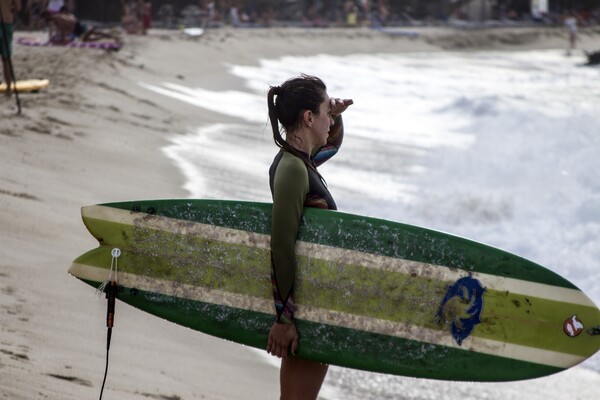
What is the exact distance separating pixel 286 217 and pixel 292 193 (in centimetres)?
7

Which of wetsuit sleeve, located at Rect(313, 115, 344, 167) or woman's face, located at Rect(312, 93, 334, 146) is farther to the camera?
wetsuit sleeve, located at Rect(313, 115, 344, 167)

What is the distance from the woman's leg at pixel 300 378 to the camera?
9.63 feet

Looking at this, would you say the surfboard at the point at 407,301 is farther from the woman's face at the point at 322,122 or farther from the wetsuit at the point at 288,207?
the woman's face at the point at 322,122

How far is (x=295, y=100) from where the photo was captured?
2922 mm

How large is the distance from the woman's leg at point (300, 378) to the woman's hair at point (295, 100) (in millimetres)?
652

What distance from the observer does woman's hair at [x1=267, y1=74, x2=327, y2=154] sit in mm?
2918

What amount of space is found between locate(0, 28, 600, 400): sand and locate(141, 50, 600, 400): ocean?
1.63 ft

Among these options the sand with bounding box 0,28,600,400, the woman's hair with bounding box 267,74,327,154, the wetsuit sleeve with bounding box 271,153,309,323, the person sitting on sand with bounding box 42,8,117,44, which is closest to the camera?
the wetsuit sleeve with bounding box 271,153,309,323

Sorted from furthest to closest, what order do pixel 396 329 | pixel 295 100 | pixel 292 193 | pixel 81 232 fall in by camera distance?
pixel 81 232
pixel 396 329
pixel 295 100
pixel 292 193

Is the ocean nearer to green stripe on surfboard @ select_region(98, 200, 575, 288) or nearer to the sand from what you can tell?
the sand

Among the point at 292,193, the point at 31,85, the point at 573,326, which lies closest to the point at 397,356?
the point at 573,326

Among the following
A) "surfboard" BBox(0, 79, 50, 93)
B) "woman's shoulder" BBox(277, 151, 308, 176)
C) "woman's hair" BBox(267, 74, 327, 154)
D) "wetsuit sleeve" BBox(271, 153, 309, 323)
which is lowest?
"surfboard" BBox(0, 79, 50, 93)

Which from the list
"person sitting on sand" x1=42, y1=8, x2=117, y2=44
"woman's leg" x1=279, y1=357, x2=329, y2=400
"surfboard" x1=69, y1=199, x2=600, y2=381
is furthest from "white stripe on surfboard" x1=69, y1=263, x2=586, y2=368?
"person sitting on sand" x1=42, y1=8, x2=117, y2=44

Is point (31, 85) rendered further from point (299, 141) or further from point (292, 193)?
point (292, 193)
